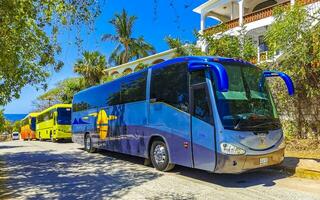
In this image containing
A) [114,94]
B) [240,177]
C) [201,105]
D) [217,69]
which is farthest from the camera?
[114,94]

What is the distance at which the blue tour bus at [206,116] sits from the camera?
825 cm

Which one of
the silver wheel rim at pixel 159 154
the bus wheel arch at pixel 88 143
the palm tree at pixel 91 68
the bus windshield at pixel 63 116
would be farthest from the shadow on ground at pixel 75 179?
the palm tree at pixel 91 68

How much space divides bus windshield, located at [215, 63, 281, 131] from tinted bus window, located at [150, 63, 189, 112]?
1.21 metres

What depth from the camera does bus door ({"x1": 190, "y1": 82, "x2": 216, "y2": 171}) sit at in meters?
8.48

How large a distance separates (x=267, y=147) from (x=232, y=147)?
1.11 m

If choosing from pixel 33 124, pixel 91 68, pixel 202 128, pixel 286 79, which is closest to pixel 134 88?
pixel 202 128

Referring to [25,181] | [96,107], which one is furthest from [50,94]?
[25,181]

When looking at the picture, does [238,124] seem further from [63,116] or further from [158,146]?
[63,116]

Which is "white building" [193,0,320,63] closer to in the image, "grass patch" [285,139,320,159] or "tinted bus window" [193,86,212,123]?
"grass patch" [285,139,320,159]

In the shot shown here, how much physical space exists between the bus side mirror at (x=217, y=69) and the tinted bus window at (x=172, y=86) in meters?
0.44

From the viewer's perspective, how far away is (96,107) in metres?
16.7

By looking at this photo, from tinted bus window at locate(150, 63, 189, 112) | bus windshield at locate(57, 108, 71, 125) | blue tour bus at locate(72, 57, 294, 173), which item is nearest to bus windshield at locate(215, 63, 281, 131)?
blue tour bus at locate(72, 57, 294, 173)

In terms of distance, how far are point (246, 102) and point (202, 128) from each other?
1.27 metres

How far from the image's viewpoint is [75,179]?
33.0 feet
